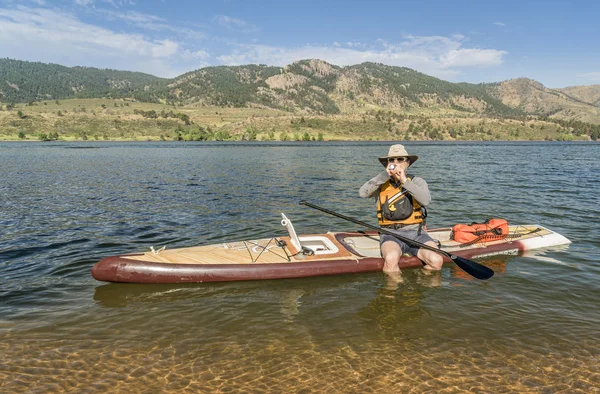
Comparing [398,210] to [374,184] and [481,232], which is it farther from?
[481,232]

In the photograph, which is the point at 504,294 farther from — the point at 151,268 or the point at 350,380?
the point at 151,268

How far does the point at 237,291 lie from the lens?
8.45 metres

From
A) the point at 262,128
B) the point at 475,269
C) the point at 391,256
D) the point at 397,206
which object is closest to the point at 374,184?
the point at 397,206

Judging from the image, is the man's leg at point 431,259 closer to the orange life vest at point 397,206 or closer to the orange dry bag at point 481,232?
the orange life vest at point 397,206

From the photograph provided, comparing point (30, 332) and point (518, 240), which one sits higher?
point (518, 240)

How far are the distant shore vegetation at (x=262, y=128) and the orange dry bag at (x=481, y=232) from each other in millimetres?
116269

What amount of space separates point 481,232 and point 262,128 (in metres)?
131

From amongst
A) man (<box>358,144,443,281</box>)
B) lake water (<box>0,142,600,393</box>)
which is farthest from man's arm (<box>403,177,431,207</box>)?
lake water (<box>0,142,600,393</box>)

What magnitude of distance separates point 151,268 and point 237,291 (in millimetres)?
1963

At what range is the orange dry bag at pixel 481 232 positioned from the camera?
11.0 metres

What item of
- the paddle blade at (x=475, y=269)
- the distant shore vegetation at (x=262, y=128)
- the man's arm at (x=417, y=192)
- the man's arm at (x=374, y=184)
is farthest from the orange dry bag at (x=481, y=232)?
the distant shore vegetation at (x=262, y=128)

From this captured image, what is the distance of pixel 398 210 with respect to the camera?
9695 millimetres

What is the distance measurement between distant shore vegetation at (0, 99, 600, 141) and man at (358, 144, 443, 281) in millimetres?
117575

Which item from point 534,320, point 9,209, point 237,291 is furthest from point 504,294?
point 9,209
